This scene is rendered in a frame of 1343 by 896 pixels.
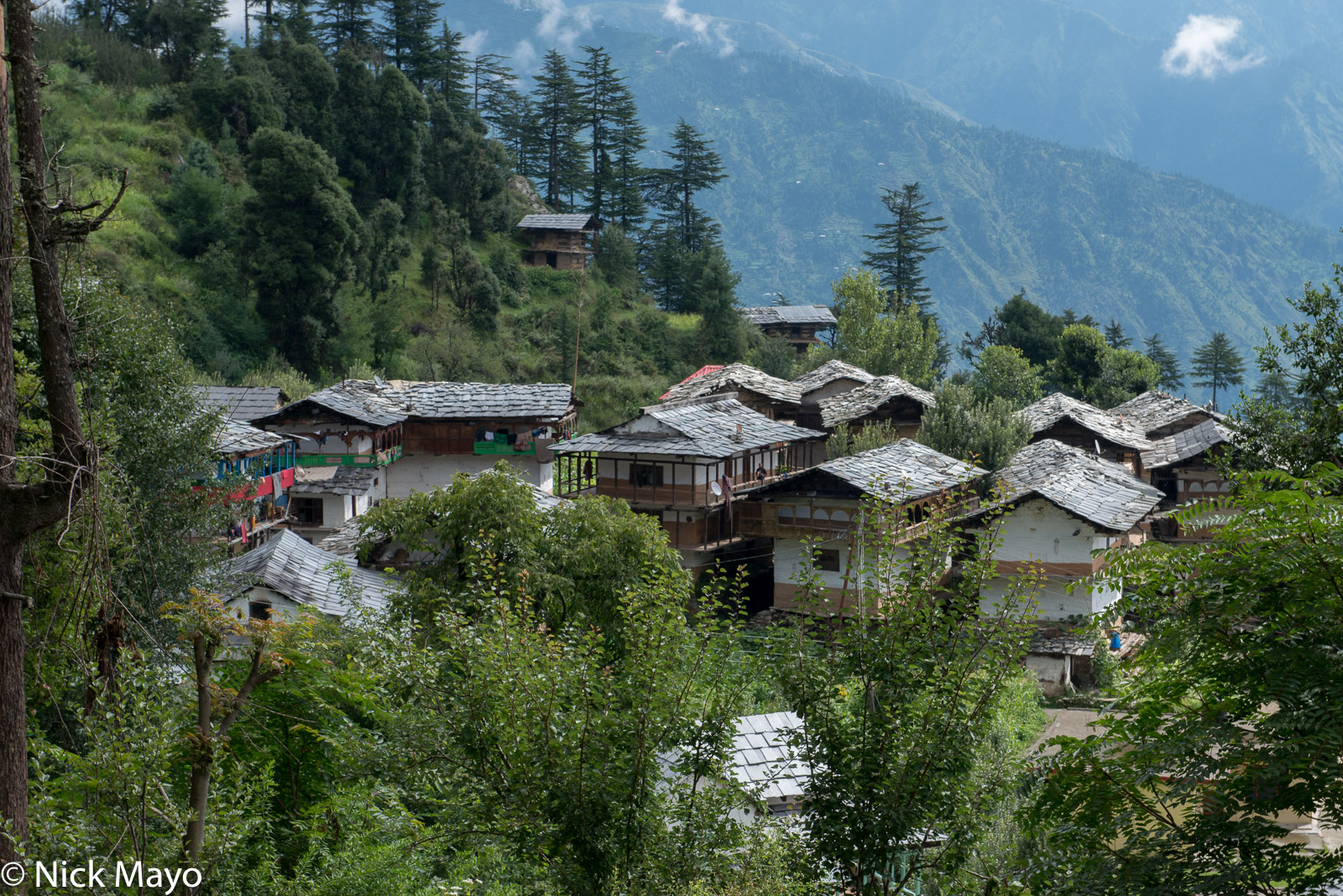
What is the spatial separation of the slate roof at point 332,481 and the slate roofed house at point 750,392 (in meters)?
19.3

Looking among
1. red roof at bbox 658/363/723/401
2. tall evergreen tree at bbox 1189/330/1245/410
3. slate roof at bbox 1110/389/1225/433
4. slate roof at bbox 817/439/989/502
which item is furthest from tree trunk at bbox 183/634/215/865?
tall evergreen tree at bbox 1189/330/1245/410

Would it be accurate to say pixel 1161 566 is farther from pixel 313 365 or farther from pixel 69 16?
pixel 69 16

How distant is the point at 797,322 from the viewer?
88312 mm

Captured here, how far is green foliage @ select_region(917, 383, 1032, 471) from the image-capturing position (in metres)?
48.4

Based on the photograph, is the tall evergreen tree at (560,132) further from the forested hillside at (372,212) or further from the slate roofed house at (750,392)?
the slate roofed house at (750,392)

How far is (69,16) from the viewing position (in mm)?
68875

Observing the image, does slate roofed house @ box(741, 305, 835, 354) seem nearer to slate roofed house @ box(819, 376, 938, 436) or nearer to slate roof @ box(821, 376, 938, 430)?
slate roof @ box(821, 376, 938, 430)

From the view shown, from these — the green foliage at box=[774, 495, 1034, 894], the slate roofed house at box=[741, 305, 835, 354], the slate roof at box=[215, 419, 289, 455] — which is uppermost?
the slate roofed house at box=[741, 305, 835, 354]

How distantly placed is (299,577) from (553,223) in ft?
192

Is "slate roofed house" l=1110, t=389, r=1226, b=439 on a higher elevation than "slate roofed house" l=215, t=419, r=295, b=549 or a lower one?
higher

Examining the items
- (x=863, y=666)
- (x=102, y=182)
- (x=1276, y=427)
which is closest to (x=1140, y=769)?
(x=863, y=666)

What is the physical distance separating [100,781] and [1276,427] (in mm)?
22279

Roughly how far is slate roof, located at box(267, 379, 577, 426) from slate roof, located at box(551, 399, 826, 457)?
6.40 m

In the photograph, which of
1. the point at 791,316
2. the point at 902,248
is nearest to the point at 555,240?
the point at 791,316
